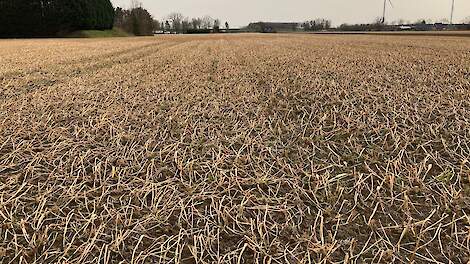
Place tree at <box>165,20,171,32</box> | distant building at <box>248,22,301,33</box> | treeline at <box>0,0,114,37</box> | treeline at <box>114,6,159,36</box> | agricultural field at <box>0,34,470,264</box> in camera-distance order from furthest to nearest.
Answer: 1. distant building at <box>248,22,301,33</box>
2. tree at <box>165,20,171,32</box>
3. treeline at <box>114,6,159,36</box>
4. treeline at <box>0,0,114,37</box>
5. agricultural field at <box>0,34,470,264</box>

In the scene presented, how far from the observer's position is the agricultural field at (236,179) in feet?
9.37

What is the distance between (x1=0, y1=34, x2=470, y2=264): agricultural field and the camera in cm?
286

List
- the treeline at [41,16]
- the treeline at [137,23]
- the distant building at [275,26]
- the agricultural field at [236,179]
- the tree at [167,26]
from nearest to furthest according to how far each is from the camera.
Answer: the agricultural field at [236,179]
the treeline at [41,16]
the treeline at [137,23]
the tree at [167,26]
the distant building at [275,26]

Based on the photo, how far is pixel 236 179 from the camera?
3.84 metres

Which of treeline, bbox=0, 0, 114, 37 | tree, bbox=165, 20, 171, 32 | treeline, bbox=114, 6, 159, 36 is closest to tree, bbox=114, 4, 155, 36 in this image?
treeline, bbox=114, 6, 159, 36

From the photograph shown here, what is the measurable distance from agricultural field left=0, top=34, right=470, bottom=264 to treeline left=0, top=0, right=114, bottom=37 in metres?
49.0

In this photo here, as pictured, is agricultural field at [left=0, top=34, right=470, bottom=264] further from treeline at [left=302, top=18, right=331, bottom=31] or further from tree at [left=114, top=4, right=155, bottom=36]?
treeline at [left=302, top=18, right=331, bottom=31]

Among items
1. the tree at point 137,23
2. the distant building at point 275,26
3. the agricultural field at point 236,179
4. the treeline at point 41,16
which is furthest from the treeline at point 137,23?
the agricultural field at point 236,179

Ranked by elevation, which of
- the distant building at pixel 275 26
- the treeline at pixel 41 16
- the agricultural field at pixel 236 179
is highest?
the treeline at pixel 41 16

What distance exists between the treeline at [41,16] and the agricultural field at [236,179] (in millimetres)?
49039

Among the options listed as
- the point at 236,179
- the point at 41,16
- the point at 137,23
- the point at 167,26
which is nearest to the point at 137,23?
the point at 137,23

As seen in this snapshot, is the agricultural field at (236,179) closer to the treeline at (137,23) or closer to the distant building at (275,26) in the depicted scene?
the treeline at (137,23)

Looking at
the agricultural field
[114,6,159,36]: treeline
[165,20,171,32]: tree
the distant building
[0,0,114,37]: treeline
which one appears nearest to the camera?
the agricultural field

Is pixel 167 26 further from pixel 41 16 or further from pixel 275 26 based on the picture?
pixel 41 16
